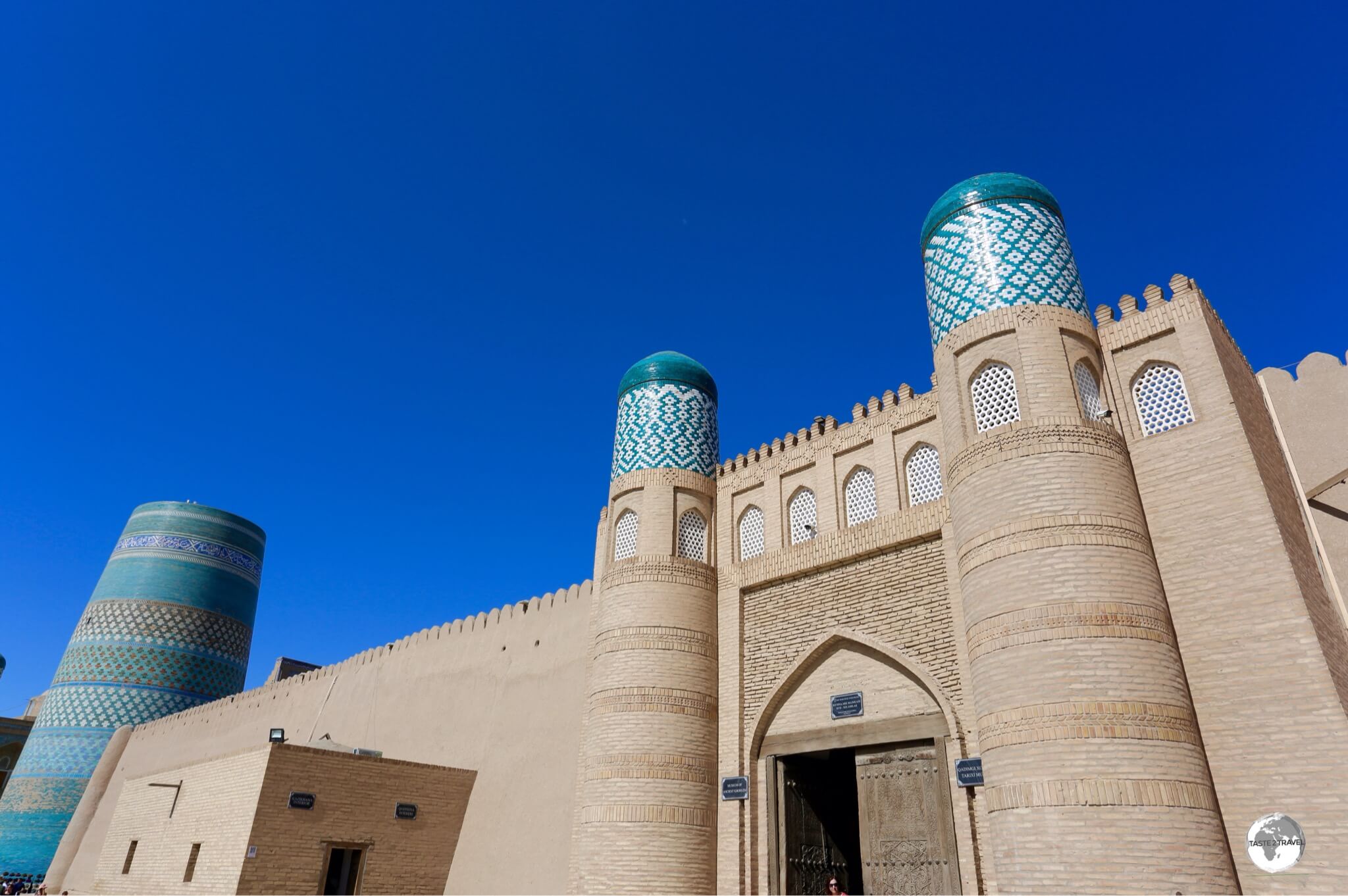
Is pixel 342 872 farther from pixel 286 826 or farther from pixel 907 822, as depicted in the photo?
pixel 907 822

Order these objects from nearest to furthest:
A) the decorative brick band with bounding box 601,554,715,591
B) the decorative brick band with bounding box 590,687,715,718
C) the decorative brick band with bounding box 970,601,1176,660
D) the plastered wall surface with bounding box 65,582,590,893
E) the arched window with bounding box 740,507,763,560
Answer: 1. the decorative brick band with bounding box 970,601,1176,660
2. the decorative brick band with bounding box 590,687,715,718
3. the decorative brick band with bounding box 601,554,715,591
4. the arched window with bounding box 740,507,763,560
5. the plastered wall surface with bounding box 65,582,590,893

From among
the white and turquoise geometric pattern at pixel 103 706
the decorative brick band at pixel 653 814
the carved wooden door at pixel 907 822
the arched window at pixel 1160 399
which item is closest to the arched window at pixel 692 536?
the decorative brick band at pixel 653 814

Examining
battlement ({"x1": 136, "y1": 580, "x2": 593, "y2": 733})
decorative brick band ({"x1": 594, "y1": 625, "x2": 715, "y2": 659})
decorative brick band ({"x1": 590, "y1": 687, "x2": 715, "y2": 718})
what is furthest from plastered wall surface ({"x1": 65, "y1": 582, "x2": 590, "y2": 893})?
decorative brick band ({"x1": 594, "y1": 625, "x2": 715, "y2": 659})

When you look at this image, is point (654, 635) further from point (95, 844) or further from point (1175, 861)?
point (95, 844)

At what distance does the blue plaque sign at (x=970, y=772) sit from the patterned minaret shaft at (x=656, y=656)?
91.8 inches

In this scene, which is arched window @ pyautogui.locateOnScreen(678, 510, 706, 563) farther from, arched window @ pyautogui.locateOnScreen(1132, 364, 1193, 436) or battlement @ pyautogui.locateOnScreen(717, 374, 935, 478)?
arched window @ pyautogui.locateOnScreen(1132, 364, 1193, 436)

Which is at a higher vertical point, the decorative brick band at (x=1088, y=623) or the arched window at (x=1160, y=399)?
the arched window at (x=1160, y=399)

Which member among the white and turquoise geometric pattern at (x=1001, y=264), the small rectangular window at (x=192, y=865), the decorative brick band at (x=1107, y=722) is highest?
the white and turquoise geometric pattern at (x=1001, y=264)

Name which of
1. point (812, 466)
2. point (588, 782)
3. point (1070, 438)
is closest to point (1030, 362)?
point (1070, 438)

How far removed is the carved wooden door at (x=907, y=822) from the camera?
19.8 ft

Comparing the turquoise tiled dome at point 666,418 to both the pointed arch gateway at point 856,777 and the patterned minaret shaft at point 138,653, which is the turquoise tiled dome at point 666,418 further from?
the patterned minaret shaft at point 138,653

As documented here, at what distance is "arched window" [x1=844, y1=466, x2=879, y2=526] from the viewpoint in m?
7.70

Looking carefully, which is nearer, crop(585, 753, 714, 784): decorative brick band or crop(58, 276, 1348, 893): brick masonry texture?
crop(58, 276, 1348, 893): brick masonry texture

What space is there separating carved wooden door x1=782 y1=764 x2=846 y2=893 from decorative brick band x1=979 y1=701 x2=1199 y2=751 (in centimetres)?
253
